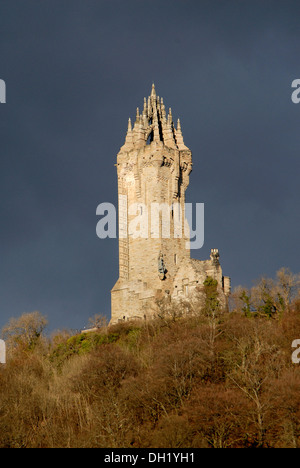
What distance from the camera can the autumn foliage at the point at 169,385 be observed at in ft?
149

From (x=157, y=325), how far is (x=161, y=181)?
47.7 feet

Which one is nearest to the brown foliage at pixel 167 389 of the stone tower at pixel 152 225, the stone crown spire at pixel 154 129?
the stone tower at pixel 152 225

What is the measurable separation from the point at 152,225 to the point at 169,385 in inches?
972

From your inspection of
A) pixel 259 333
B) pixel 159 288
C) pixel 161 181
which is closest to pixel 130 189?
pixel 161 181

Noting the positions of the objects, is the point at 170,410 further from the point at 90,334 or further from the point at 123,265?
the point at 123,265

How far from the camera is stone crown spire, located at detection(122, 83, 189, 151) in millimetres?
78250

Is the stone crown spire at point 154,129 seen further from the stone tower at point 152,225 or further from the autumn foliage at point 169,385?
the autumn foliage at point 169,385

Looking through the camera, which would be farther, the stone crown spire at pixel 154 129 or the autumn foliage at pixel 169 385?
the stone crown spire at pixel 154 129

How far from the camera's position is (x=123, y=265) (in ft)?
244

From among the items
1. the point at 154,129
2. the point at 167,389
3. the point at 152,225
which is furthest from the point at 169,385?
the point at 154,129

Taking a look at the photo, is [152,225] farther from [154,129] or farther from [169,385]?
[169,385]

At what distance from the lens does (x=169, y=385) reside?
51.2m

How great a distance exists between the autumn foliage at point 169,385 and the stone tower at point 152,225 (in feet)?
11.5

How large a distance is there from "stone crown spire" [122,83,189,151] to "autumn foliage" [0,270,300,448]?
16.6 metres
